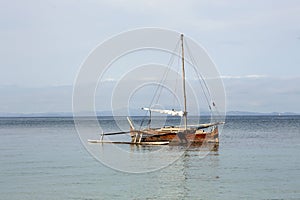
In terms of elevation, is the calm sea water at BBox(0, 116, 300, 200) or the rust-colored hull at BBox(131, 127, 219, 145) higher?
the rust-colored hull at BBox(131, 127, 219, 145)

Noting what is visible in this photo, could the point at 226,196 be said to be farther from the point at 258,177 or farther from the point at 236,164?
the point at 236,164

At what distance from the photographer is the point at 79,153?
6359 cm

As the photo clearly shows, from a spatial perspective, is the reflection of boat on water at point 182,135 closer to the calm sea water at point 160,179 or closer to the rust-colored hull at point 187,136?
the rust-colored hull at point 187,136

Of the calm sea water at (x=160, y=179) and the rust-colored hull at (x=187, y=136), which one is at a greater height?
the rust-colored hull at (x=187, y=136)

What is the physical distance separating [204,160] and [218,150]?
12.2 meters

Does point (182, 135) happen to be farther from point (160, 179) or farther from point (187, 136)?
point (160, 179)

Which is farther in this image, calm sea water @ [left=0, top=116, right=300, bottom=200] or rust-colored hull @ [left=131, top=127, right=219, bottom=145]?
rust-colored hull @ [left=131, top=127, right=219, bottom=145]

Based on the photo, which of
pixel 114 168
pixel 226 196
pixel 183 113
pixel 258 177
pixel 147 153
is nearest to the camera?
pixel 226 196

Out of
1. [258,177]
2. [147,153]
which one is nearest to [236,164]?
[258,177]

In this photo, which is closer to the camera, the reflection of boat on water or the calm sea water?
the calm sea water

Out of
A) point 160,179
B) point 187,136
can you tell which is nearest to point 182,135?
point 187,136

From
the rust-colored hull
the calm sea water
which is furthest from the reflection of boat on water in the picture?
the calm sea water

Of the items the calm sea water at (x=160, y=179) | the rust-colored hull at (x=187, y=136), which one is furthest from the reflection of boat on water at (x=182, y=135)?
the calm sea water at (x=160, y=179)

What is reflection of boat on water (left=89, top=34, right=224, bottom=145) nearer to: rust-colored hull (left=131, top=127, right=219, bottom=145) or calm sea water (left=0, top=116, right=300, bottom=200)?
rust-colored hull (left=131, top=127, right=219, bottom=145)
